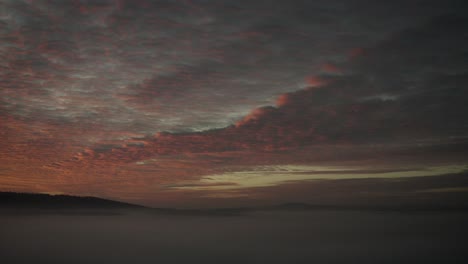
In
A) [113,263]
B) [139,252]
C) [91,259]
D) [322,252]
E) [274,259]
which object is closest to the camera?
[113,263]

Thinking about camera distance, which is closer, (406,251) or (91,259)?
(91,259)

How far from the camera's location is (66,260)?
165ft

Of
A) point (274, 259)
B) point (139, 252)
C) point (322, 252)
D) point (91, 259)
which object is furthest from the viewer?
point (322, 252)

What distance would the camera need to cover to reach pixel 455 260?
53094 mm

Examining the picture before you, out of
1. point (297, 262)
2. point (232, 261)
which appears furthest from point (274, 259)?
point (232, 261)

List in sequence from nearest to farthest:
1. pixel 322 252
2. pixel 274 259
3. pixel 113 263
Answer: pixel 113 263 → pixel 274 259 → pixel 322 252

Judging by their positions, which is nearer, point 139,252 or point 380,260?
point 380,260

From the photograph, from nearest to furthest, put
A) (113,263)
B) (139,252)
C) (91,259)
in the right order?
(113,263)
(91,259)
(139,252)

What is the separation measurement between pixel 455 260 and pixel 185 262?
1646 inches

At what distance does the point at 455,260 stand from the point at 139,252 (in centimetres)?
5281

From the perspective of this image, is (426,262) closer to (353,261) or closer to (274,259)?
(353,261)

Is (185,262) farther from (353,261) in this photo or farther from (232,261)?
(353,261)

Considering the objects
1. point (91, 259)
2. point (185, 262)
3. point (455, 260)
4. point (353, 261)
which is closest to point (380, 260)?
point (353, 261)

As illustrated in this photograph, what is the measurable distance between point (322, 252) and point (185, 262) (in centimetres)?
3118
